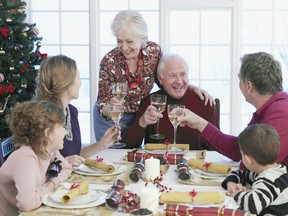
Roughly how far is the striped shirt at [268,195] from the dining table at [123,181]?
6cm

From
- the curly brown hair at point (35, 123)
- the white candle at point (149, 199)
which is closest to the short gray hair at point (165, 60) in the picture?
the curly brown hair at point (35, 123)

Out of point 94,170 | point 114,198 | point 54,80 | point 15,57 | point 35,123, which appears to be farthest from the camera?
point 15,57

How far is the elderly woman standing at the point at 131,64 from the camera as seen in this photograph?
11.3 feet

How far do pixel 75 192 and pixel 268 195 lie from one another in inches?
28.3

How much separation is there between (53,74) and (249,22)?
9.68 feet

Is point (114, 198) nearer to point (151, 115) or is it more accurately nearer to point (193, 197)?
point (193, 197)

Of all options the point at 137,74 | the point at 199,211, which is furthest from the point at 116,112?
the point at 199,211

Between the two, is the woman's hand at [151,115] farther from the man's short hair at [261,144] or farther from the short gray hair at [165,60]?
the man's short hair at [261,144]

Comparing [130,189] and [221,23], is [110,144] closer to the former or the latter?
[130,189]

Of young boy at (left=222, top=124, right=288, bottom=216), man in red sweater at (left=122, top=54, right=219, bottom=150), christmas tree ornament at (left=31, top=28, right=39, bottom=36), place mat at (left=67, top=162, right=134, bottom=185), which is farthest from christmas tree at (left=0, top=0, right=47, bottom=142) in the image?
young boy at (left=222, top=124, right=288, bottom=216)

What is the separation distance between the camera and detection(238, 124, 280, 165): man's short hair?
2033mm

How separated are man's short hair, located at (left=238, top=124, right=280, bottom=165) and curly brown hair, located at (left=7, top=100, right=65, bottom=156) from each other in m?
0.80

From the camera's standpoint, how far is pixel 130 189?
84.9 inches

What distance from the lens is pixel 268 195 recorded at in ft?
6.27
